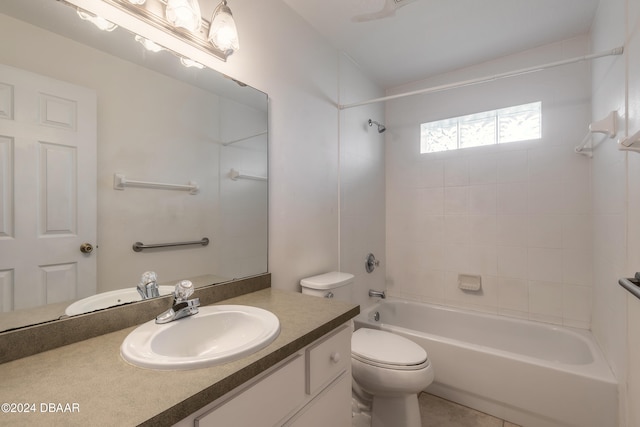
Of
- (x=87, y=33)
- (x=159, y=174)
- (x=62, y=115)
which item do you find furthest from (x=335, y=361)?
(x=87, y=33)

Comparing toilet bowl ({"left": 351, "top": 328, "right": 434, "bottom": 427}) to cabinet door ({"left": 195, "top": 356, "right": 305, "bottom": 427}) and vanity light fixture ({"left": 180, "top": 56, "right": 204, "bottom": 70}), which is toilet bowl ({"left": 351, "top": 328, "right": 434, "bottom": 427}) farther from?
vanity light fixture ({"left": 180, "top": 56, "right": 204, "bottom": 70})

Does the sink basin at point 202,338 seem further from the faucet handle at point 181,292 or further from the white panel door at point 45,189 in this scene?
the white panel door at point 45,189

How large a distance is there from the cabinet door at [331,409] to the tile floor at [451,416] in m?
0.92

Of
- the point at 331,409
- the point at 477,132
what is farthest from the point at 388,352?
A: the point at 477,132

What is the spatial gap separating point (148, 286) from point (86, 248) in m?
0.23

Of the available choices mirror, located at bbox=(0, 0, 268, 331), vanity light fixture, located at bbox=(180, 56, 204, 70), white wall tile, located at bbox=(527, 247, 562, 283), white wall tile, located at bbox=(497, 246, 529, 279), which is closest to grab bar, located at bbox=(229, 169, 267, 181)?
mirror, located at bbox=(0, 0, 268, 331)

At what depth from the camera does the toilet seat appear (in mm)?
1463

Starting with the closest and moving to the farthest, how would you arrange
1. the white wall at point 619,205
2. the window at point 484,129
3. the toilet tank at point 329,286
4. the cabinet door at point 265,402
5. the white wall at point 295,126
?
the cabinet door at point 265,402 → the white wall at point 619,205 → the white wall at point 295,126 → the toilet tank at point 329,286 → the window at point 484,129

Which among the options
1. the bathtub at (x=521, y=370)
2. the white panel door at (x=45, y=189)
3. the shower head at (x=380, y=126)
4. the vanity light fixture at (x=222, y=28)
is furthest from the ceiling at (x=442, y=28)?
the bathtub at (x=521, y=370)

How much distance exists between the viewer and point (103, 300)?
0.96 meters

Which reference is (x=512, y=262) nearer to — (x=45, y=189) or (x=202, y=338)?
(x=202, y=338)

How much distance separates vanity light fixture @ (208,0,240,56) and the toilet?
1255mm

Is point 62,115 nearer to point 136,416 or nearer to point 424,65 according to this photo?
point 136,416

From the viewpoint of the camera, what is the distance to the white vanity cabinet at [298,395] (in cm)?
68
